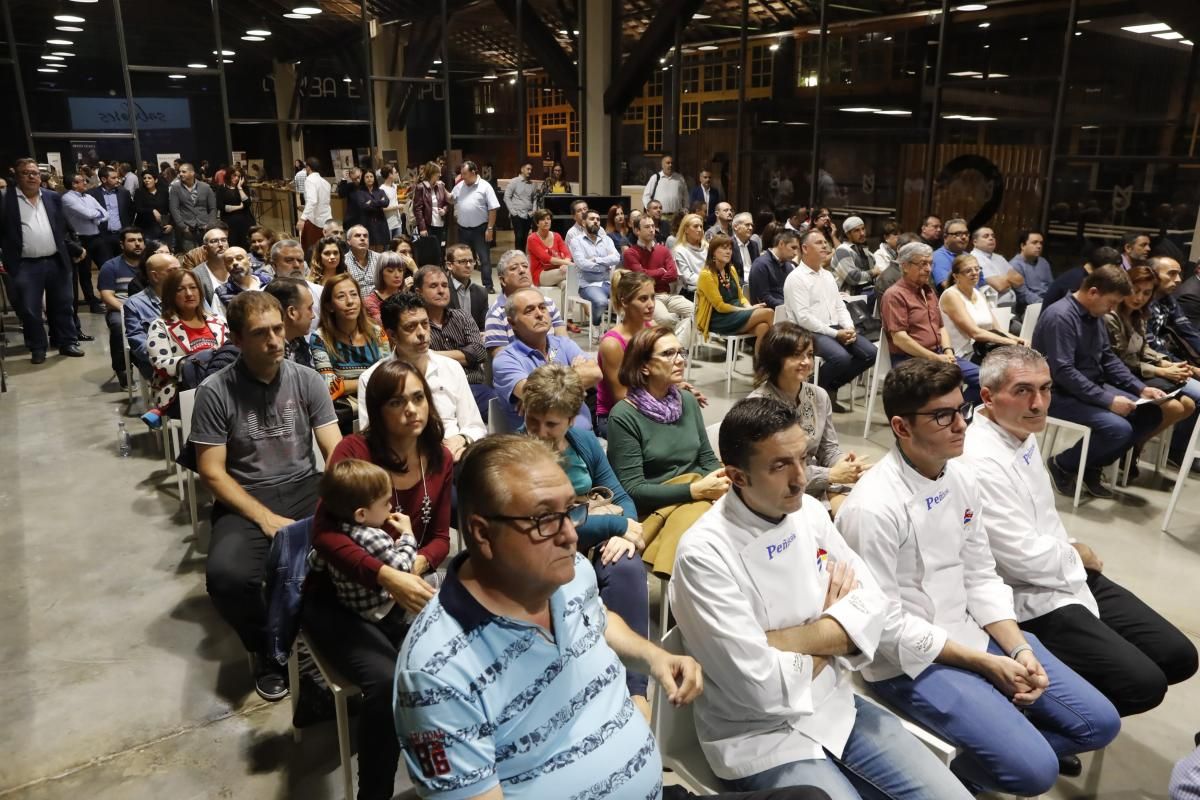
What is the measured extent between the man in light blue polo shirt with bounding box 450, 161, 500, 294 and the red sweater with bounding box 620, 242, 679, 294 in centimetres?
304

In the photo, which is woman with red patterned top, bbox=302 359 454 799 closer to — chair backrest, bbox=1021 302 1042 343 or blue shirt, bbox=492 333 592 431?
blue shirt, bbox=492 333 592 431

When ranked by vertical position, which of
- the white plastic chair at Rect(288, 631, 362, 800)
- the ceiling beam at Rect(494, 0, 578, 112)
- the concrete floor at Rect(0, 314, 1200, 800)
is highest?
the ceiling beam at Rect(494, 0, 578, 112)

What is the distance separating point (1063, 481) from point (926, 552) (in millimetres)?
2981

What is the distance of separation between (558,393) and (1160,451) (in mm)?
4244

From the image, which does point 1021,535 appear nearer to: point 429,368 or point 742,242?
point 429,368

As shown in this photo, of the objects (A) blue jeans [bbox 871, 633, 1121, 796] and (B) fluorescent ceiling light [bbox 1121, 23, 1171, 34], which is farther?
(B) fluorescent ceiling light [bbox 1121, 23, 1171, 34]

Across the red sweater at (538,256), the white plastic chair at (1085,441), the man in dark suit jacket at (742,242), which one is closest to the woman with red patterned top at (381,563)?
the white plastic chair at (1085,441)

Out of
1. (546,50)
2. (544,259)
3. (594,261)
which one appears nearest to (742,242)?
(594,261)

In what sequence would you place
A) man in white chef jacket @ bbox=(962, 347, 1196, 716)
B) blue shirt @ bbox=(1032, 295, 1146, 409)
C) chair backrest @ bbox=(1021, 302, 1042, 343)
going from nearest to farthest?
man in white chef jacket @ bbox=(962, 347, 1196, 716) → blue shirt @ bbox=(1032, 295, 1146, 409) → chair backrest @ bbox=(1021, 302, 1042, 343)

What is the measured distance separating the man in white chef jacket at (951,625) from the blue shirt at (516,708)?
0.88 metres

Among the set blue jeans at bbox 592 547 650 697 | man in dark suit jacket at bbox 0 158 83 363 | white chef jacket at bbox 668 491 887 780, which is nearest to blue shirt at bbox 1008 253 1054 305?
blue jeans at bbox 592 547 650 697

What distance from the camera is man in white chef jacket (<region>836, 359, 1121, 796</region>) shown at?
2023 mm

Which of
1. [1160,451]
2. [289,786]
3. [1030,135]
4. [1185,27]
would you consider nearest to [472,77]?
[1030,135]

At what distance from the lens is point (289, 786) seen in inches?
94.7
